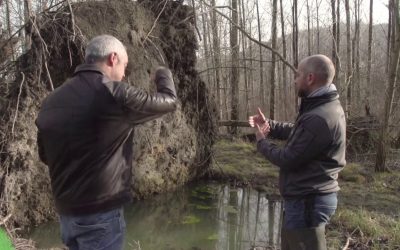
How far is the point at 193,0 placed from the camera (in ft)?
33.7

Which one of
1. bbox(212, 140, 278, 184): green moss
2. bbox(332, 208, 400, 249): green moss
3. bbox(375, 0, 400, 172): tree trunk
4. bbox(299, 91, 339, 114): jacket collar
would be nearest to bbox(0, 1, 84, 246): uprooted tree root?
bbox(212, 140, 278, 184): green moss

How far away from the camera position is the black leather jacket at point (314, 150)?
10.4 ft

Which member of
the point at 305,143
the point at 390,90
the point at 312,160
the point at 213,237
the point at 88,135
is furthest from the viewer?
the point at 390,90

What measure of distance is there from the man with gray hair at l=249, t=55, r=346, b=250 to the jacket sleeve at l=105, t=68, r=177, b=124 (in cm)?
102

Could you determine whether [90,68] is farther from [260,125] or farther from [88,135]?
[260,125]

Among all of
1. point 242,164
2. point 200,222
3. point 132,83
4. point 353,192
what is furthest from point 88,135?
point 242,164

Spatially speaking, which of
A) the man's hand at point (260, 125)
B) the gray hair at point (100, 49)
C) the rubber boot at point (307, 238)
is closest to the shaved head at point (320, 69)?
the man's hand at point (260, 125)

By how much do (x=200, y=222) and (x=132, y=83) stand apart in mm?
3202

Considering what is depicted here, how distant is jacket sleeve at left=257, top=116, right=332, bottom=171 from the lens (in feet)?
10.4

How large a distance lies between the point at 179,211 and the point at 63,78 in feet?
11.6

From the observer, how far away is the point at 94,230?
254 centimetres

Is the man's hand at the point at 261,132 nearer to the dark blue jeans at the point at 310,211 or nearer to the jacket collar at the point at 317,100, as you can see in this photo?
the jacket collar at the point at 317,100

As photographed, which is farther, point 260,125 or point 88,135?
point 260,125

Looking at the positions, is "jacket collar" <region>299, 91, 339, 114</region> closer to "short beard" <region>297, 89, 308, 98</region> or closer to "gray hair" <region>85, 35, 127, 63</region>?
"short beard" <region>297, 89, 308, 98</region>
